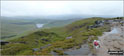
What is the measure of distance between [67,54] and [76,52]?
170cm

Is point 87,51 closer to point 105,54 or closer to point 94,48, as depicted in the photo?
point 94,48

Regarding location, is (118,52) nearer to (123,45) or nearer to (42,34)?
(123,45)

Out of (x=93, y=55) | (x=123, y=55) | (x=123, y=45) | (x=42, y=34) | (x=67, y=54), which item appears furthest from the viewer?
(x=42, y=34)

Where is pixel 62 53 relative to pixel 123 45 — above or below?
below

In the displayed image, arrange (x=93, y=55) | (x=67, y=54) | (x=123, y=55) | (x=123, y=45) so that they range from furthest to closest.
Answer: (x=123, y=45) → (x=67, y=54) → (x=93, y=55) → (x=123, y=55)

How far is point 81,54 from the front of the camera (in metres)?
17.0

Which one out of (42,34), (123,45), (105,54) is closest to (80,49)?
(105,54)

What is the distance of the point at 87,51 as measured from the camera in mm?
17578

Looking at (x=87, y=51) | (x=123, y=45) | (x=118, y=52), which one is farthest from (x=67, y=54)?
(x=123, y=45)

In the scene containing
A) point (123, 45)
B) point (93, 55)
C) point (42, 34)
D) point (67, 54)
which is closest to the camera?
point (93, 55)

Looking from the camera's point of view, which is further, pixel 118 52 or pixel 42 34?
pixel 42 34

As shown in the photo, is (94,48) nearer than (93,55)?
No

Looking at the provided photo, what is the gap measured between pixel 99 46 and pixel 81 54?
4158mm

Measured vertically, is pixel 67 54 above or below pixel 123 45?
below
